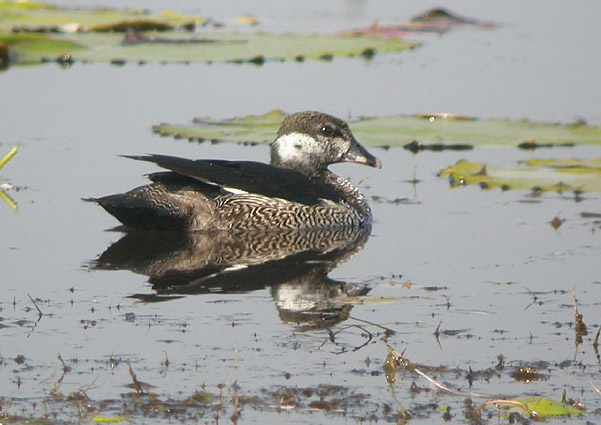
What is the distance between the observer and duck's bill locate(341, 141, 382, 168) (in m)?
10.4

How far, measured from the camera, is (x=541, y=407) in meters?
5.54

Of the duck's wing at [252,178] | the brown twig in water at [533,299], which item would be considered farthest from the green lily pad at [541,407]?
the duck's wing at [252,178]

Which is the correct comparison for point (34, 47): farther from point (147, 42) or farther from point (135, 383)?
point (135, 383)

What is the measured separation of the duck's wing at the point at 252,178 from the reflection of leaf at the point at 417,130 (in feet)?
5.72

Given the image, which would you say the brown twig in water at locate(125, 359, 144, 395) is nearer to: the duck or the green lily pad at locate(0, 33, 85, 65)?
the duck

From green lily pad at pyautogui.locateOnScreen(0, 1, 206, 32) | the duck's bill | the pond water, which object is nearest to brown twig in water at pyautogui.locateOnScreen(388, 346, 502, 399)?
the pond water

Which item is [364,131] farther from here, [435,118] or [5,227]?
[5,227]

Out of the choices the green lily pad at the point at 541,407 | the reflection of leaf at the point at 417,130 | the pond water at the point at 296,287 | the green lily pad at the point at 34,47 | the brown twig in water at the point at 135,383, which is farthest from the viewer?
the green lily pad at the point at 34,47

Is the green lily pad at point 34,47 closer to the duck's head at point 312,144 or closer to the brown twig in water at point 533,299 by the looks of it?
the duck's head at point 312,144

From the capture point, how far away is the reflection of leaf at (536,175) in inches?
408

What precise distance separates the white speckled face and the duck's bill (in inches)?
9.1

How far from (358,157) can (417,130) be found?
5.73 ft

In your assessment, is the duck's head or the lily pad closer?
the duck's head

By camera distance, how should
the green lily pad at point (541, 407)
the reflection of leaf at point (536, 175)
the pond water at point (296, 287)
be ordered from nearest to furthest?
1. the green lily pad at point (541, 407)
2. the pond water at point (296, 287)
3. the reflection of leaf at point (536, 175)
